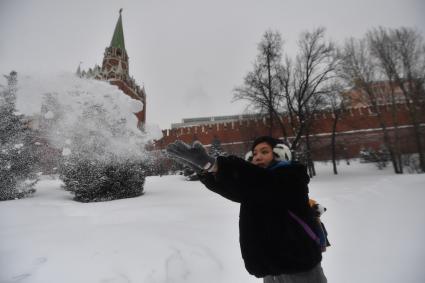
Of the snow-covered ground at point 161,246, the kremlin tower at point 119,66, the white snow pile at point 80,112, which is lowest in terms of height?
the snow-covered ground at point 161,246

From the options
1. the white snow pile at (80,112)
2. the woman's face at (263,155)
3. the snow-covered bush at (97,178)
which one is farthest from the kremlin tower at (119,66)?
the woman's face at (263,155)

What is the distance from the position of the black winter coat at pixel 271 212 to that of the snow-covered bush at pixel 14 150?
798 cm

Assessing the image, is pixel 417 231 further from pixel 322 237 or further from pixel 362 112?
pixel 362 112

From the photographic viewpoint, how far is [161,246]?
2961 mm

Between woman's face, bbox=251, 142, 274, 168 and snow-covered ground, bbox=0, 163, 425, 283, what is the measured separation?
71.8 inches

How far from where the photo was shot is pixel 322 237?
154 cm

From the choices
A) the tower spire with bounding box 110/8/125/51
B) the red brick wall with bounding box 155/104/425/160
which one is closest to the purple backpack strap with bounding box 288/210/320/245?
the red brick wall with bounding box 155/104/425/160

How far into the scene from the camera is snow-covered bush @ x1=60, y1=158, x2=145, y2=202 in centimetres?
632

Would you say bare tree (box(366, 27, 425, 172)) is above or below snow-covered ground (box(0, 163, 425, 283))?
above

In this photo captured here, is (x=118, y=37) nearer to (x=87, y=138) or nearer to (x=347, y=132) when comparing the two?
Result: (x=87, y=138)

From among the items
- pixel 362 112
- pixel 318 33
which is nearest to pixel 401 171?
pixel 318 33

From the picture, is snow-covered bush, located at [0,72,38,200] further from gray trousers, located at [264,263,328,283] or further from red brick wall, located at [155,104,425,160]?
red brick wall, located at [155,104,425,160]

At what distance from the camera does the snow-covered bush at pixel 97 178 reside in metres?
6.32

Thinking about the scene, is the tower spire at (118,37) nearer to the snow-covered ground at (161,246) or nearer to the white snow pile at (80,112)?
the white snow pile at (80,112)
